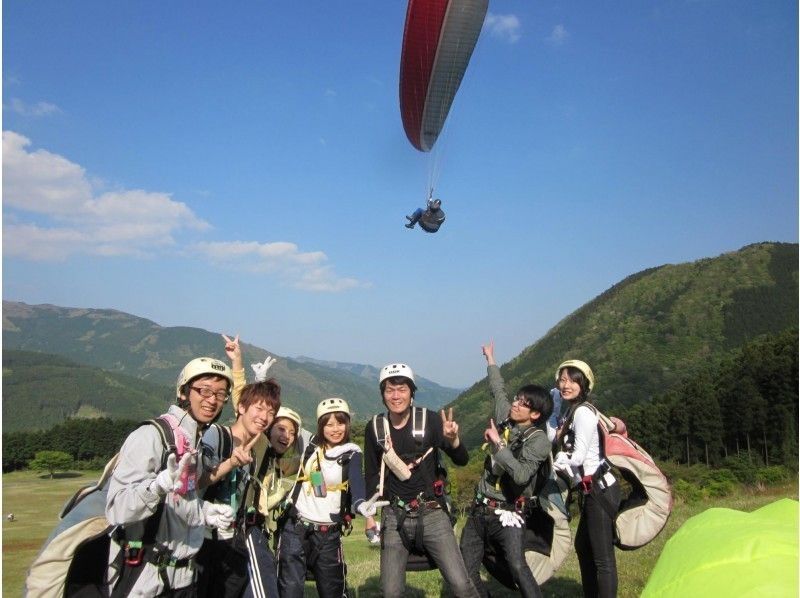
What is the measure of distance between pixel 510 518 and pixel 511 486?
284 mm

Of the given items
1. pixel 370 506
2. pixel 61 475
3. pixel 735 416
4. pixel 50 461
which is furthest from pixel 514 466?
pixel 61 475

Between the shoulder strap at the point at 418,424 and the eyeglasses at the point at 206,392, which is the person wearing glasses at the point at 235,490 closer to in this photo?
the eyeglasses at the point at 206,392

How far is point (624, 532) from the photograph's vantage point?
5746 mm

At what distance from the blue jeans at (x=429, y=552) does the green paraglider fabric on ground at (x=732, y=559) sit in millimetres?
A: 2256

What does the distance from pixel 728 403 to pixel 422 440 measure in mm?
72496

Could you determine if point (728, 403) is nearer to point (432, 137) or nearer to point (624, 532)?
point (432, 137)

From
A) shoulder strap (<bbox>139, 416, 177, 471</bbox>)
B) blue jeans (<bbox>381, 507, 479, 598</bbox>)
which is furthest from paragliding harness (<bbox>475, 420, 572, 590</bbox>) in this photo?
shoulder strap (<bbox>139, 416, 177, 471</bbox>)

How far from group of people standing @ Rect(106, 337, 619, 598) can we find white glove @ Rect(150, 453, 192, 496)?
93 cm

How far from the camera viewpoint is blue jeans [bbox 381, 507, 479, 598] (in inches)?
202

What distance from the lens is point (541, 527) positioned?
19.6 feet

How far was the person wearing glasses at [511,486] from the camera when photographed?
542 centimetres

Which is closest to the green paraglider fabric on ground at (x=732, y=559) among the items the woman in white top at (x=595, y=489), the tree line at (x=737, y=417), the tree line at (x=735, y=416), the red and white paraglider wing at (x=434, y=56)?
the woman in white top at (x=595, y=489)

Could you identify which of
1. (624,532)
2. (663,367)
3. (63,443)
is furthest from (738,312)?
(624,532)

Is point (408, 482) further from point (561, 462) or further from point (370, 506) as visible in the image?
point (561, 462)
